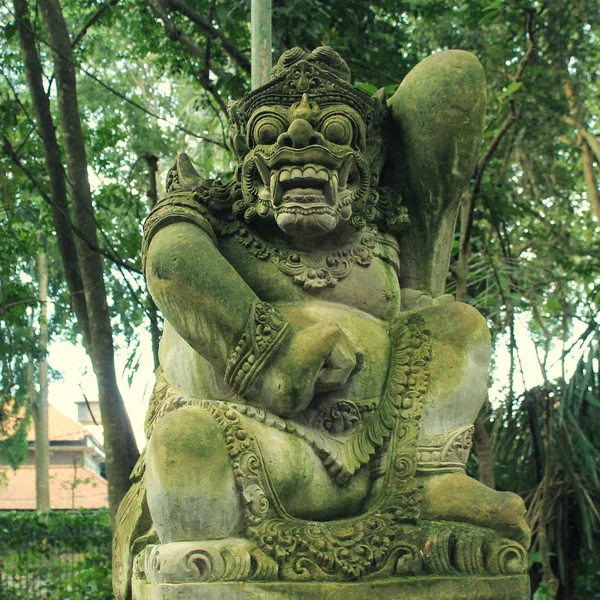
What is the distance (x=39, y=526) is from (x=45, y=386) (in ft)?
22.2

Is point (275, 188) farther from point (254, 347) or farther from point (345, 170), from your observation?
point (254, 347)

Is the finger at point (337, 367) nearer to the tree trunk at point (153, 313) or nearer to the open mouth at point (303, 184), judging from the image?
the open mouth at point (303, 184)

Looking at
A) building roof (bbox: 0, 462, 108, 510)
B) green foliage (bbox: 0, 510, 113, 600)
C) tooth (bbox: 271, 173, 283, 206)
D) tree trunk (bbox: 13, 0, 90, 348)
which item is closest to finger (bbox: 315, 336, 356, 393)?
tooth (bbox: 271, 173, 283, 206)

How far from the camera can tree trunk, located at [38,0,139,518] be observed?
5.68 meters

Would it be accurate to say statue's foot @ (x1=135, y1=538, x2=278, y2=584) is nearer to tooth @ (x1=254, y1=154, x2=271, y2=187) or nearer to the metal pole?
tooth @ (x1=254, y1=154, x2=271, y2=187)

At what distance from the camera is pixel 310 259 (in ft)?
9.99

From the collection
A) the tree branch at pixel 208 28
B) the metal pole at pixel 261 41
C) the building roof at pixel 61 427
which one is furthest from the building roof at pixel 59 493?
the metal pole at pixel 261 41

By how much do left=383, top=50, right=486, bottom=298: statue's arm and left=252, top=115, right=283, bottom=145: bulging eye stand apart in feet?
1.77

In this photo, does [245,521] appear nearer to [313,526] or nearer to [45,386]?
[313,526]

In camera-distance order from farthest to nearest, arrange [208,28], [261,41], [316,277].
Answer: [208,28]
[261,41]
[316,277]

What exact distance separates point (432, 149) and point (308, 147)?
1.85 ft

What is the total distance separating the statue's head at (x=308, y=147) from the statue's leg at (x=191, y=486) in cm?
78

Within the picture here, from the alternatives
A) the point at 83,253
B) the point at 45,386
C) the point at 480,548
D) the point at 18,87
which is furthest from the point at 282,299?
the point at 45,386

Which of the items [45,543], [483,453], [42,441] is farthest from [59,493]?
[483,453]
